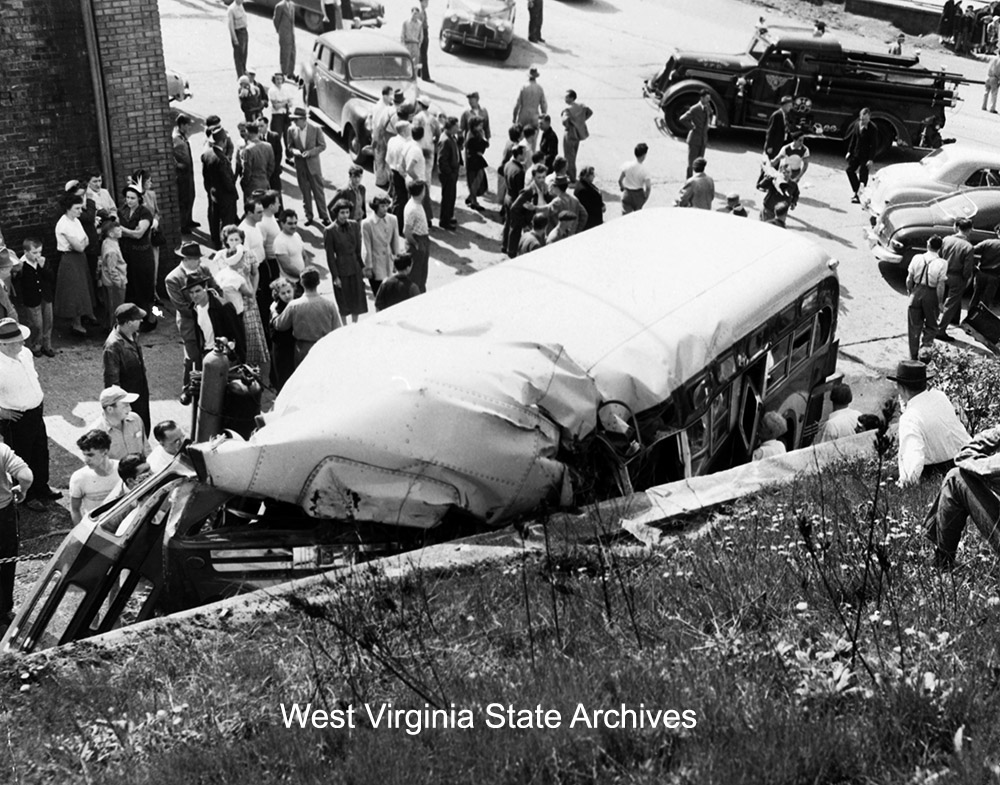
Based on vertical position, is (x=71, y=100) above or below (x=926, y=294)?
above

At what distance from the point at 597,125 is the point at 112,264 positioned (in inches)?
460

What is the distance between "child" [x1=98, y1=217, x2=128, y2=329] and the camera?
1248 centimetres

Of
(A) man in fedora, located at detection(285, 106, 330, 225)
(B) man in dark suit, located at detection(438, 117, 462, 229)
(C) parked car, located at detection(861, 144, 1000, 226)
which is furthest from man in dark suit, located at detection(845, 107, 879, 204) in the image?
(A) man in fedora, located at detection(285, 106, 330, 225)

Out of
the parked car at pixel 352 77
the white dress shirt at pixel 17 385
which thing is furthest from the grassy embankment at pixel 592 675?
the parked car at pixel 352 77

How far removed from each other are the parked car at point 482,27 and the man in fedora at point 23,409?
1733cm

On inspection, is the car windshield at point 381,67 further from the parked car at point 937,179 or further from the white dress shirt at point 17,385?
the white dress shirt at point 17,385

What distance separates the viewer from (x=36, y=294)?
39.4ft

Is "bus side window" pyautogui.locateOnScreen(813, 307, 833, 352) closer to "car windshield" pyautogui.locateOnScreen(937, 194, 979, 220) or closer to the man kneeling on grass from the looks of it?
the man kneeling on grass

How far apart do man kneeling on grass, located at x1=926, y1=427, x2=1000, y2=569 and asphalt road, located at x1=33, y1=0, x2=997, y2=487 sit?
3.39 metres

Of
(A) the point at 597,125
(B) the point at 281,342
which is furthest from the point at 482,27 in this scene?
(B) the point at 281,342

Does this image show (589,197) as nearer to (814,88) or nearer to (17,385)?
(814,88)

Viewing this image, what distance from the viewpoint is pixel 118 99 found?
46.1ft

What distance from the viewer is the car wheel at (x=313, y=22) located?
84.1ft

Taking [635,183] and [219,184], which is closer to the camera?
[219,184]
